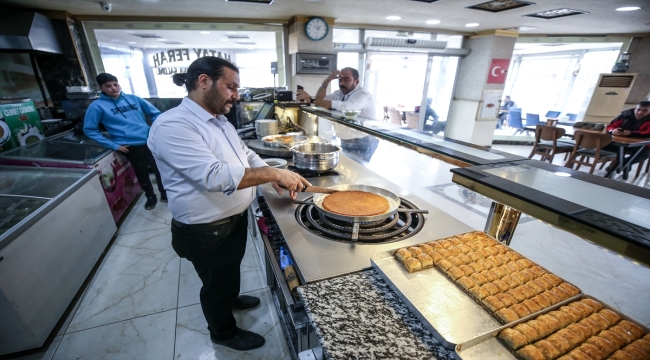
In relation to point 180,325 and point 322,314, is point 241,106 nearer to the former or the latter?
point 180,325

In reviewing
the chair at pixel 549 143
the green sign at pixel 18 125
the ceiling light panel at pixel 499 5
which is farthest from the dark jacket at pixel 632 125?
the green sign at pixel 18 125

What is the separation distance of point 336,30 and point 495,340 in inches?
250

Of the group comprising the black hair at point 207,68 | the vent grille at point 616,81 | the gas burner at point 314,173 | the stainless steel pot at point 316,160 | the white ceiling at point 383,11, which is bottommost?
the gas burner at point 314,173

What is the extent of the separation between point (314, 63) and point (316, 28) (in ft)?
1.96

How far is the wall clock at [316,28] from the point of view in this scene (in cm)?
480

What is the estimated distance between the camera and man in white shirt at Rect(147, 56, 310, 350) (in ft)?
3.66

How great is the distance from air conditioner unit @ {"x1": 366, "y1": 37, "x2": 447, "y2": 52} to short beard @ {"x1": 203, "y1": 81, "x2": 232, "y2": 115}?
17.2ft

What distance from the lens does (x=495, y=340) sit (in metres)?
0.63

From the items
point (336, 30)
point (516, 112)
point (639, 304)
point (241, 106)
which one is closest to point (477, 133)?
point (516, 112)

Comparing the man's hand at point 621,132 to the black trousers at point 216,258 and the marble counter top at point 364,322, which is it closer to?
the marble counter top at point 364,322

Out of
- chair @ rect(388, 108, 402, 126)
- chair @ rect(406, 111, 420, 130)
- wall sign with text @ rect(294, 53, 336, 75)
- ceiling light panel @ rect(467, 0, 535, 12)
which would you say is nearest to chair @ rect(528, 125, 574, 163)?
ceiling light panel @ rect(467, 0, 535, 12)

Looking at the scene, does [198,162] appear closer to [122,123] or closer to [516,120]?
[122,123]

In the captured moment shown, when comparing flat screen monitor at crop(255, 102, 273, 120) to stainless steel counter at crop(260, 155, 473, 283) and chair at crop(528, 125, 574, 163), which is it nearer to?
stainless steel counter at crop(260, 155, 473, 283)

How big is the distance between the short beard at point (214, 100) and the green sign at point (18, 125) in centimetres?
309
